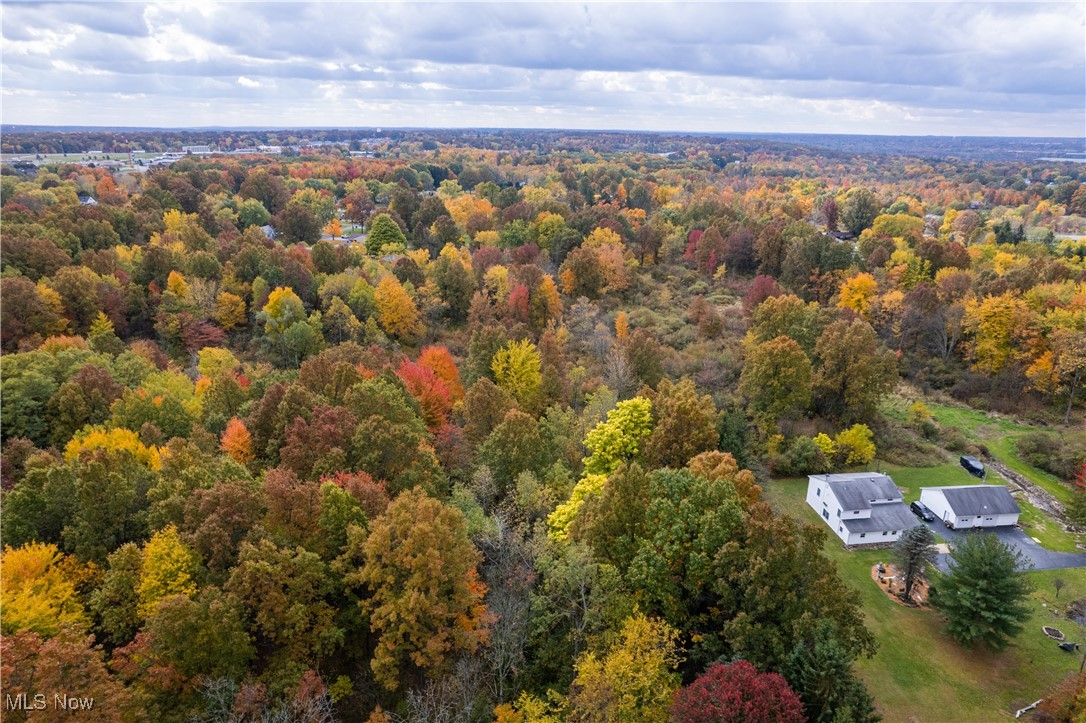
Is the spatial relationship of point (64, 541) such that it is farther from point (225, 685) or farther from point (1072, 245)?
point (1072, 245)

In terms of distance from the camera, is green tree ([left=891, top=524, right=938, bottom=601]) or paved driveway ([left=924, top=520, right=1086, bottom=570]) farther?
paved driveway ([left=924, top=520, right=1086, bottom=570])

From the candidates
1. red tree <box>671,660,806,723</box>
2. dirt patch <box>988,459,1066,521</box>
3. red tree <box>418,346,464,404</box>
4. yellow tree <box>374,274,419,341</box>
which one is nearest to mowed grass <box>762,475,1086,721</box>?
dirt patch <box>988,459,1066,521</box>

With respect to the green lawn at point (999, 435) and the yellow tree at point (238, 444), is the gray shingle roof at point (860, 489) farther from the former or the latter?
the yellow tree at point (238, 444)

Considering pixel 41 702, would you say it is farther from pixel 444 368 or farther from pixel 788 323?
pixel 788 323

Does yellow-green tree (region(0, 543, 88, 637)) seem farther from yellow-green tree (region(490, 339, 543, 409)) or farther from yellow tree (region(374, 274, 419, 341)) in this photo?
yellow tree (region(374, 274, 419, 341))

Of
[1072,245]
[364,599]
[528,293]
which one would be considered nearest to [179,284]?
[528,293]

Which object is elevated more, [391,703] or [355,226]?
[355,226]
